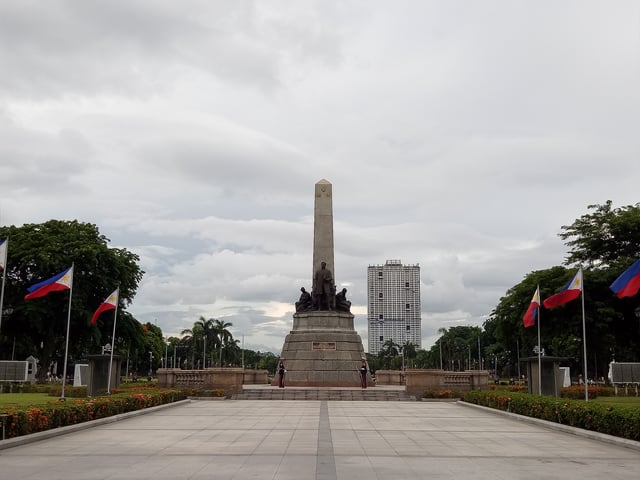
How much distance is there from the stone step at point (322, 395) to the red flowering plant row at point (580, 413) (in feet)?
28.8

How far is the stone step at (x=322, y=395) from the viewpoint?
31.1 metres

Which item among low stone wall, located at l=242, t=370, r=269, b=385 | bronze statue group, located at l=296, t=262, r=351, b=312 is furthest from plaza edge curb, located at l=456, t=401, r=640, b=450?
low stone wall, located at l=242, t=370, r=269, b=385

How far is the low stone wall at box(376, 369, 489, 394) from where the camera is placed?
108ft

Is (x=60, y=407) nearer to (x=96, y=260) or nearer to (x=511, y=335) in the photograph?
(x=96, y=260)

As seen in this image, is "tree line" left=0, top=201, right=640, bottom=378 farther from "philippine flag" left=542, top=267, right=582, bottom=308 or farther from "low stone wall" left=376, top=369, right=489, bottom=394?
"philippine flag" left=542, top=267, right=582, bottom=308

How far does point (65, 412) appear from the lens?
51.8 feet

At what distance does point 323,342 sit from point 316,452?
25.0m

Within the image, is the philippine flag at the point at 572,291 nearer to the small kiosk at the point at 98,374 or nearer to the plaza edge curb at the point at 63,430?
the plaza edge curb at the point at 63,430

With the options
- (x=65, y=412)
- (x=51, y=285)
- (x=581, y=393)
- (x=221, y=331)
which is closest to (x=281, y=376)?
(x=581, y=393)

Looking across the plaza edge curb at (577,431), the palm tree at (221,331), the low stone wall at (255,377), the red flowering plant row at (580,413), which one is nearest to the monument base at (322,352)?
the low stone wall at (255,377)

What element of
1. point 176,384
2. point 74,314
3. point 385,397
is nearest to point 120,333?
point 74,314

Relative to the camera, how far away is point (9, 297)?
39.8m

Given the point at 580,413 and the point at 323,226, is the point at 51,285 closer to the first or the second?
the point at 580,413

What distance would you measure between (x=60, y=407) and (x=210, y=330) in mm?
92222
